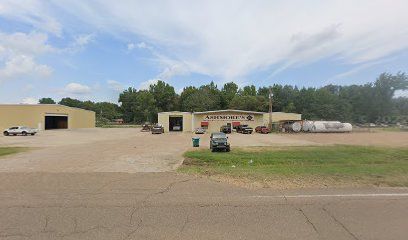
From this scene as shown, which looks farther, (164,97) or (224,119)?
(164,97)

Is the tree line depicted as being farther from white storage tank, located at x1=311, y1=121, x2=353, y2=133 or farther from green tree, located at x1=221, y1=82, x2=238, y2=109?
white storage tank, located at x1=311, y1=121, x2=353, y2=133

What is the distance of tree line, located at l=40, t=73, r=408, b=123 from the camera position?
12388 centimetres

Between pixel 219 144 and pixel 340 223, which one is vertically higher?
pixel 219 144

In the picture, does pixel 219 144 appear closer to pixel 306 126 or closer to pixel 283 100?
pixel 306 126

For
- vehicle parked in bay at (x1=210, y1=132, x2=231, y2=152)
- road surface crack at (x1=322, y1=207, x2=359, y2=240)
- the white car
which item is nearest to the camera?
road surface crack at (x1=322, y1=207, x2=359, y2=240)

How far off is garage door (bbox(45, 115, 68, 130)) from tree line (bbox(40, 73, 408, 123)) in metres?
54.1

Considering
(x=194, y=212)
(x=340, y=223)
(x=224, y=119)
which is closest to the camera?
(x=340, y=223)

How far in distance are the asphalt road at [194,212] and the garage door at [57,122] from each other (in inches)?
2808

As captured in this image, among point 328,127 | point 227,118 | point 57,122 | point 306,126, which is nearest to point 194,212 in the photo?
point 227,118

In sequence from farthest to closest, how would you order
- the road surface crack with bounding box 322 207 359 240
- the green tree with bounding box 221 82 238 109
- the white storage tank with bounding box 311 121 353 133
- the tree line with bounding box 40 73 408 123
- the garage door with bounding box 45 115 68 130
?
the green tree with bounding box 221 82 238 109 < the tree line with bounding box 40 73 408 123 < the garage door with bounding box 45 115 68 130 < the white storage tank with bounding box 311 121 353 133 < the road surface crack with bounding box 322 207 359 240

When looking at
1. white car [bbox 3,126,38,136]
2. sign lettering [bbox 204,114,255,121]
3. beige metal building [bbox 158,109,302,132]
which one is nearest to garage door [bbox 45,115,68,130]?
white car [bbox 3,126,38,136]

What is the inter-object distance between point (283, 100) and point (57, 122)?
80419 mm

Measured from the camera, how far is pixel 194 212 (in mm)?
7547

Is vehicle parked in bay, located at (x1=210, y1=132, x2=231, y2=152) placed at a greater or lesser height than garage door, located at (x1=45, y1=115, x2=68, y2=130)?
lesser
